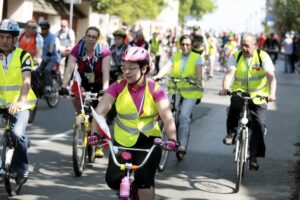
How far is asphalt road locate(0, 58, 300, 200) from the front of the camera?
815 centimetres

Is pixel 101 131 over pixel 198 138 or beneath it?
over

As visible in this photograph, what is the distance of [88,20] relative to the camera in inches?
1667

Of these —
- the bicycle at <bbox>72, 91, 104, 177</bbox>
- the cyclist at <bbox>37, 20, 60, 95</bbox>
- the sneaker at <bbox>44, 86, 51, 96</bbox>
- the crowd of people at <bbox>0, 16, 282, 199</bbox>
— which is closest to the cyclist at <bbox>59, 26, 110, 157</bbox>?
the crowd of people at <bbox>0, 16, 282, 199</bbox>

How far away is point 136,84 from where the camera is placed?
5605 millimetres

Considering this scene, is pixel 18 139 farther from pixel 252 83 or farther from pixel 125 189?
pixel 252 83

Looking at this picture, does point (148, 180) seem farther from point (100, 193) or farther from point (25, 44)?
point (25, 44)

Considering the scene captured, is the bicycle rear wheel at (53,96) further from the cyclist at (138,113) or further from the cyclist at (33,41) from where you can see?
the cyclist at (138,113)

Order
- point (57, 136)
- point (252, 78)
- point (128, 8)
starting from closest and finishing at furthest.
Answer: point (252, 78) → point (57, 136) → point (128, 8)

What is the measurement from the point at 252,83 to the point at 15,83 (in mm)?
3306

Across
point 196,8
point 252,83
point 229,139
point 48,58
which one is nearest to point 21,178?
point 229,139

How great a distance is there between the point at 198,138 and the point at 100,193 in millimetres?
5025

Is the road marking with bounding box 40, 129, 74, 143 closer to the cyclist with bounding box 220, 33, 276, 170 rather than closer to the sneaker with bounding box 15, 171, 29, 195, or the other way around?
the cyclist with bounding box 220, 33, 276, 170

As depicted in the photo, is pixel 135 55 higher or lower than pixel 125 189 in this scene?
higher

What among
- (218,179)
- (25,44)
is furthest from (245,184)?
(25,44)
